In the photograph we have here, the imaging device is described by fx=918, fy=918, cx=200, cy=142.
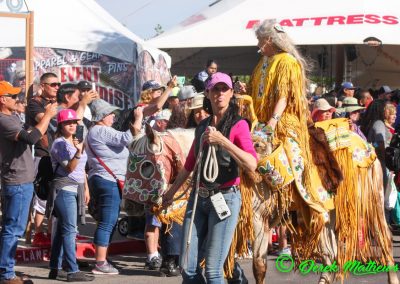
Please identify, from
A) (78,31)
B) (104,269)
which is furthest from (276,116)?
(78,31)

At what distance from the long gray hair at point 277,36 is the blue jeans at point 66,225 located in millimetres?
2399

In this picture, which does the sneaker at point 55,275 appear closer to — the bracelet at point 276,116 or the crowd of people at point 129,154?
the crowd of people at point 129,154

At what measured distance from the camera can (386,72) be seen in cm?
2067

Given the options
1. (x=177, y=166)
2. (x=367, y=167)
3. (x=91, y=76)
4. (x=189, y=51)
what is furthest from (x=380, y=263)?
(x=189, y=51)

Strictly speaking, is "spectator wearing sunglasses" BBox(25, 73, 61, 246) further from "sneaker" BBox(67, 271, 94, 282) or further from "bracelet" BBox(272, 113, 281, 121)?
"bracelet" BBox(272, 113, 281, 121)

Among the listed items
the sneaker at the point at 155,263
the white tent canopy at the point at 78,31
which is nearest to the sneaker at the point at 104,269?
the sneaker at the point at 155,263

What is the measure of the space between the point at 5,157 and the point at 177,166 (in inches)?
71.7

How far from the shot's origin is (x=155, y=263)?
31.7ft

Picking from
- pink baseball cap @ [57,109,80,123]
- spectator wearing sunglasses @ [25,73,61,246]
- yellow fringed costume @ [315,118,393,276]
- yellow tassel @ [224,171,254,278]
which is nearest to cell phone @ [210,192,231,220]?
yellow tassel @ [224,171,254,278]

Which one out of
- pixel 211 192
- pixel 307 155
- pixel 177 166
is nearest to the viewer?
pixel 211 192

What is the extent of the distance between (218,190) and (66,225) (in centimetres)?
272

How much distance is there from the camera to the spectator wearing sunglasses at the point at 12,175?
816cm

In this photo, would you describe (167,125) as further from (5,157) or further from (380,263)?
(380,263)

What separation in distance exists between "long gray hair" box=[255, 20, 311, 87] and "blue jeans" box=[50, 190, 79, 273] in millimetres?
2399
